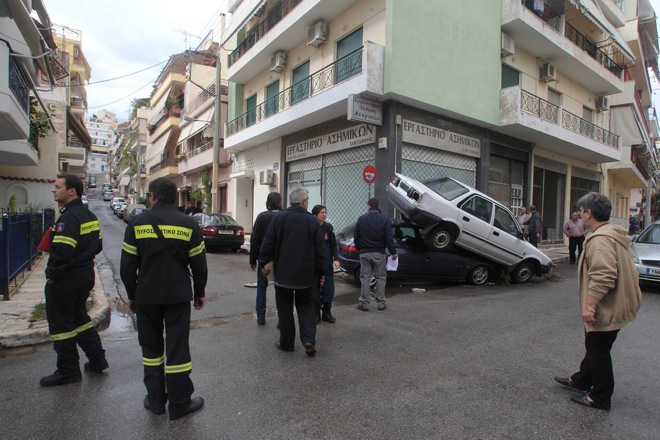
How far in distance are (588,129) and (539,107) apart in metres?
5.97

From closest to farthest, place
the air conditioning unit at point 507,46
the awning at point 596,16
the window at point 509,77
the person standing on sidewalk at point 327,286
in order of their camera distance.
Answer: the person standing on sidewalk at point 327,286 < the air conditioning unit at point 507,46 < the window at point 509,77 < the awning at point 596,16

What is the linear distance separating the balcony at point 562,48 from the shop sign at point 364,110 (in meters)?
6.59

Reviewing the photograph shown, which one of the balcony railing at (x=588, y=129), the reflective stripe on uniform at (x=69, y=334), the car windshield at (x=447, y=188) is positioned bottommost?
the reflective stripe on uniform at (x=69, y=334)

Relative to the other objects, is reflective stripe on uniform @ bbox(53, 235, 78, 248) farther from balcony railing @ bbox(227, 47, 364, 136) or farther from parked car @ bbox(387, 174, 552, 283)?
balcony railing @ bbox(227, 47, 364, 136)

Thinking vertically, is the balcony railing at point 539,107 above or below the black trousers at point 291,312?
above

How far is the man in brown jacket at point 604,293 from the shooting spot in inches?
121

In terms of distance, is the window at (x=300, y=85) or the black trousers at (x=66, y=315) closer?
the black trousers at (x=66, y=315)

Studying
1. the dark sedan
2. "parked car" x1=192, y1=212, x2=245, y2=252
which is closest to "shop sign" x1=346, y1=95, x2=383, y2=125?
the dark sedan

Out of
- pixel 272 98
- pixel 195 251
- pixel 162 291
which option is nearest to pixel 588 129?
pixel 272 98

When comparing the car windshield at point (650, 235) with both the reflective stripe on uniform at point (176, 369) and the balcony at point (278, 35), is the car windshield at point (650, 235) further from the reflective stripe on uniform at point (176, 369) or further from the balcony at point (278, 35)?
the reflective stripe on uniform at point (176, 369)

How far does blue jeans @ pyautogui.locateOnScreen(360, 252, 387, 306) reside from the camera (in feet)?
20.9

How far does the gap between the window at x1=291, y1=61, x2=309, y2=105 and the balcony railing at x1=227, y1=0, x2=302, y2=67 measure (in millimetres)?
1964

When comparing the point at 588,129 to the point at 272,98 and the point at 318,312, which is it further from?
the point at 318,312

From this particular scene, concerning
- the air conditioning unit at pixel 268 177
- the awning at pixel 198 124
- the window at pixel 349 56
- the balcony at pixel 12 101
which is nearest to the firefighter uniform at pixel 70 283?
the balcony at pixel 12 101
